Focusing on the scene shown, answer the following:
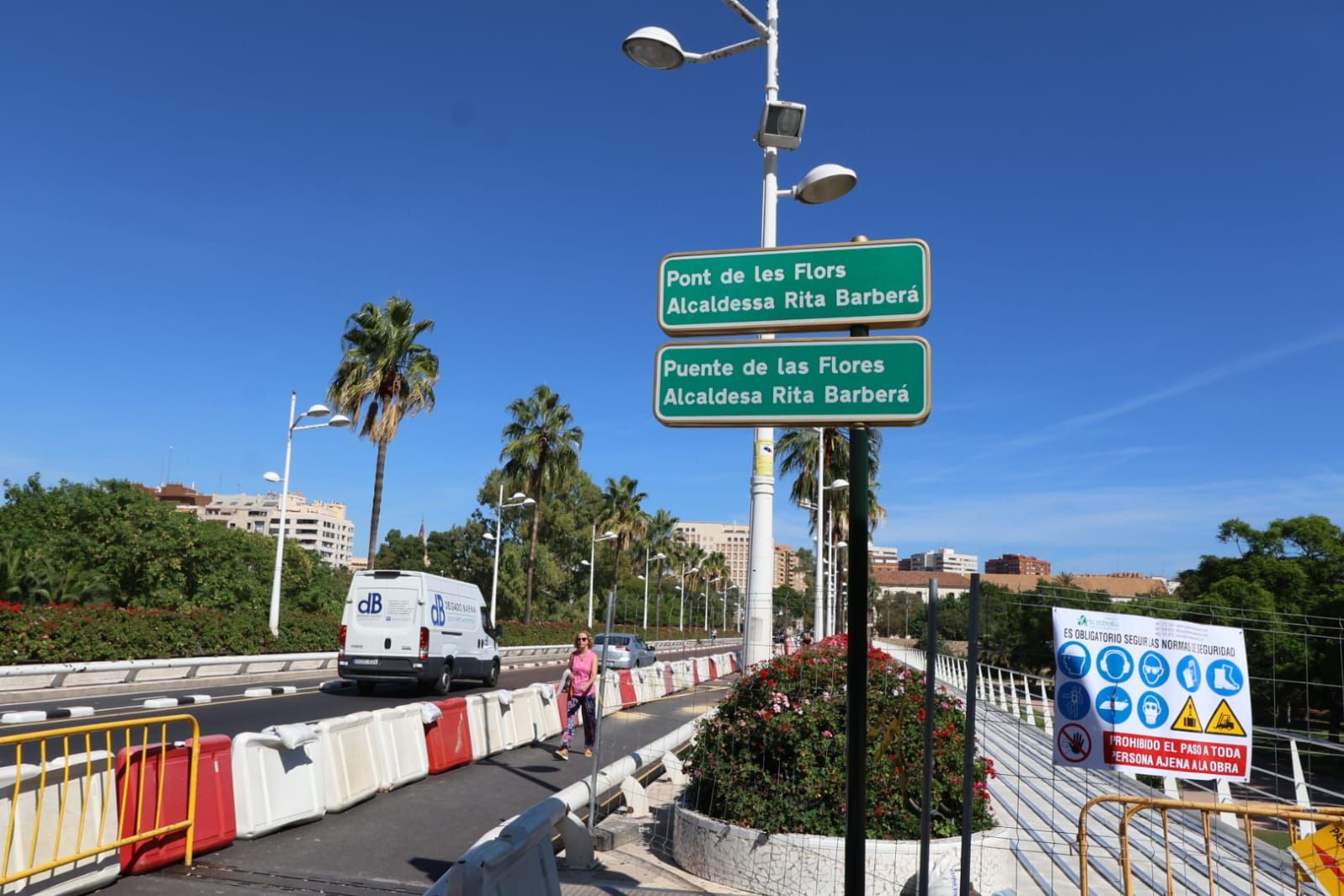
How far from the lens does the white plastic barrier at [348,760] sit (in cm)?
823

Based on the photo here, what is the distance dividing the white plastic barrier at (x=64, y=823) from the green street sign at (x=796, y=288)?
469 centimetres

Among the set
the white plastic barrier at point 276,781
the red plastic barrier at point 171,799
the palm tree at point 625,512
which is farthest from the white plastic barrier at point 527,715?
the palm tree at point 625,512

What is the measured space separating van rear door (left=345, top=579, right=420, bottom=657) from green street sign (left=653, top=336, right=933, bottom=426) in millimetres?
14899

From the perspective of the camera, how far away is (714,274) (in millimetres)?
4938

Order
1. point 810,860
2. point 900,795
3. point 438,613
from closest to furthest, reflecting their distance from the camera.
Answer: point 810,860 → point 900,795 → point 438,613

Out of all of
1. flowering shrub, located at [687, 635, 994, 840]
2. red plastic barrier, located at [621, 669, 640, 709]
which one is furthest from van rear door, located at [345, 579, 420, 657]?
flowering shrub, located at [687, 635, 994, 840]

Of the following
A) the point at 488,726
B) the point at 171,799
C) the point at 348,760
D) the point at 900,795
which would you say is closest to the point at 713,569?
the point at 488,726

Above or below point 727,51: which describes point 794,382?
below

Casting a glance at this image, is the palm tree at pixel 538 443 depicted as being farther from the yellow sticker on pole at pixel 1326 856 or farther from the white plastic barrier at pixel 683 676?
the yellow sticker on pole at pixel 1326 856

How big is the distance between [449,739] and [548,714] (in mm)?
3723

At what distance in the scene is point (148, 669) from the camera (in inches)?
731

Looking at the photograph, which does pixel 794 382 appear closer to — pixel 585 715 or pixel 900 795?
pixel 900 795

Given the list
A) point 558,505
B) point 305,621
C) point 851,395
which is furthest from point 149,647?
point 558,505

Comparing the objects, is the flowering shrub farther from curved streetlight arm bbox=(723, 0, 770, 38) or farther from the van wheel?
the van wheel
